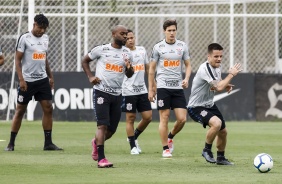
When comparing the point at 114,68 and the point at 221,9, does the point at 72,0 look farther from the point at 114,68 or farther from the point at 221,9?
the point at 114,68

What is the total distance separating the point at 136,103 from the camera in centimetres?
1608

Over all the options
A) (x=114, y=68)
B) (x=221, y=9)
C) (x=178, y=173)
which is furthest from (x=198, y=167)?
(x=221, y=9)

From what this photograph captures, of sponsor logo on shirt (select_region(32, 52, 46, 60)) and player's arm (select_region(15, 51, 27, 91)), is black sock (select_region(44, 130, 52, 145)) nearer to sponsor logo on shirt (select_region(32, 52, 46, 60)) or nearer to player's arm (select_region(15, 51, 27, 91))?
player's arm (select_region(15, 51, 27, 91))

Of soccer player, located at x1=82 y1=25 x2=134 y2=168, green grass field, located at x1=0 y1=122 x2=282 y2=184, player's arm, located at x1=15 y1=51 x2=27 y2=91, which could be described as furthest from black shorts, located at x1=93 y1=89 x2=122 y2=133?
player's arm, located at x1=15 y1=51 x2=27 y2=91

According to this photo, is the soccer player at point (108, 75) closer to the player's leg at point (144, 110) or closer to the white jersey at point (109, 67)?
the white jersey at point (109, 67)

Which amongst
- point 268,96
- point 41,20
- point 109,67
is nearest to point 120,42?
point 109,67

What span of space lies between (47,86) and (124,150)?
1748 millimetres

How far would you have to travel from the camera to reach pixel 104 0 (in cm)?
2458

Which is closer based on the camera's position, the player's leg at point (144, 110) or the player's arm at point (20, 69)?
the player's arm at point (20, 69)

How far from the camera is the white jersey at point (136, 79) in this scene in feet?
52.9

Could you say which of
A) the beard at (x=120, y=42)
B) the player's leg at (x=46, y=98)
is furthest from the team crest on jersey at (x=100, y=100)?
the player's leg at (x=46, y=98)

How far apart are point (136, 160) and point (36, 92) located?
2831 millimetres

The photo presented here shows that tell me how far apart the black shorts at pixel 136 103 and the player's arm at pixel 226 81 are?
3005mm

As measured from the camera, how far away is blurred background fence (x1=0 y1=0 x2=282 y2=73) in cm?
2458
